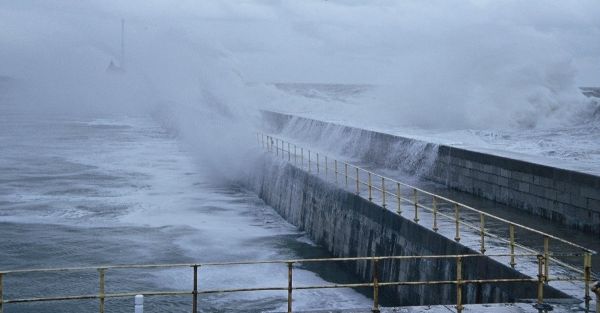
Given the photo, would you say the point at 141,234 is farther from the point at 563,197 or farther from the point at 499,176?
the point at 563,197

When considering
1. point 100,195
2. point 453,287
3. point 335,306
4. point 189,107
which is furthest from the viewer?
point 189,107

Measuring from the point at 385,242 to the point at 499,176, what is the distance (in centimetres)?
358

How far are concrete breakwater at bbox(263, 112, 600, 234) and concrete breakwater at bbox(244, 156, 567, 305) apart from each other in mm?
2815

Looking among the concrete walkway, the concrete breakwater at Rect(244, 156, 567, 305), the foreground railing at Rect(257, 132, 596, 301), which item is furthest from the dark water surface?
the concrete walkway

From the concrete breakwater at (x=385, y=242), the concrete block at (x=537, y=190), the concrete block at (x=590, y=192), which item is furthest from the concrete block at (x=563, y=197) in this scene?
the concrete breakwater at (x=385, y=242)

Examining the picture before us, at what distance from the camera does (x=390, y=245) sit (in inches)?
518

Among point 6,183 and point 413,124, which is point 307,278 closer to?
point 6,183

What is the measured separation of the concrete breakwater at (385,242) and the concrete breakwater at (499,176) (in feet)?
9.23

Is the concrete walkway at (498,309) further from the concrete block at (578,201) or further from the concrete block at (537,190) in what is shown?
the concrete block at (537,190)

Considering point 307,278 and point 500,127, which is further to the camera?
point 500,127

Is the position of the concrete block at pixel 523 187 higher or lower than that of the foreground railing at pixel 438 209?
higher

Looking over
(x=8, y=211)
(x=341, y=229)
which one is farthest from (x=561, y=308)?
(x=8, y=211)

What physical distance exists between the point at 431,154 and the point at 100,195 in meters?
10.8

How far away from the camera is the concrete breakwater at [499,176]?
A: 12641 mm
